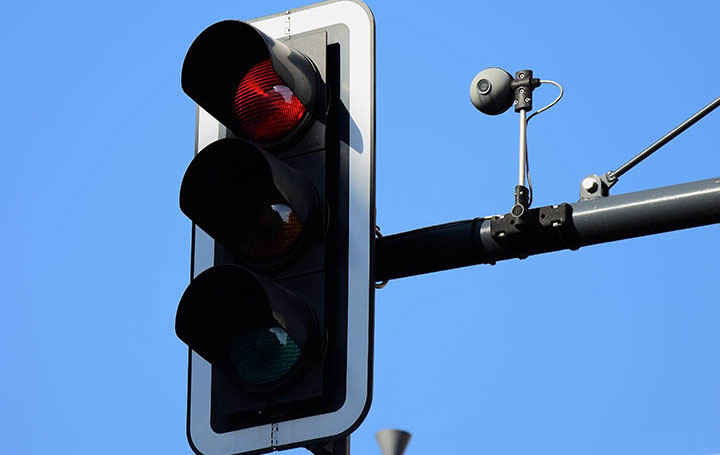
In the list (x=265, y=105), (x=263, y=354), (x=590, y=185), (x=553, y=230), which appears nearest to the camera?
(x=263, y=354)

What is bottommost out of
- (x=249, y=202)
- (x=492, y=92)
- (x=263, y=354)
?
(x=263, y=354)

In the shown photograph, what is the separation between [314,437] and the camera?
352cm

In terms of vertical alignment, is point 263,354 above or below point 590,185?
below

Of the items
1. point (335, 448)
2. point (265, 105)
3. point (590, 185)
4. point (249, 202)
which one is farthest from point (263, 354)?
point (590, 185)

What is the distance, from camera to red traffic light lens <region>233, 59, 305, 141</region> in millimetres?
3957

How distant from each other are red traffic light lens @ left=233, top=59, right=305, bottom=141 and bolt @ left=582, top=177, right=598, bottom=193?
0.99 m

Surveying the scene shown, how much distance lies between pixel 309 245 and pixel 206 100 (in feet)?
2.18

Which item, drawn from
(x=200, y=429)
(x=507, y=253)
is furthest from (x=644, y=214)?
(x=200, y=429)

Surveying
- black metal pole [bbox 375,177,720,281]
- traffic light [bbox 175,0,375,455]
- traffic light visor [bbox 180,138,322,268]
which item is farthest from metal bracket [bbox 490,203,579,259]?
traffic light visor [bbox 180,138,322,268]

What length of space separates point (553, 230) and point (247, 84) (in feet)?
3.53

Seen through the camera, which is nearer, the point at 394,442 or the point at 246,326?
the point at 246,326

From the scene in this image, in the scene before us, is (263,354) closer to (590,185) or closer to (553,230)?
(553,230)

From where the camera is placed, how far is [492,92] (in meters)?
4.35

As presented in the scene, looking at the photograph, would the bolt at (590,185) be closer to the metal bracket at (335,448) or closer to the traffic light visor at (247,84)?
the traffic light visor at (247,84)
